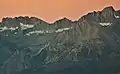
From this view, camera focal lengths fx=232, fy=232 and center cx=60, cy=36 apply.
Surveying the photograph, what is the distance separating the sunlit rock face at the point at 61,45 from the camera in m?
1.66

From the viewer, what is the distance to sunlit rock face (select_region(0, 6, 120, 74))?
1658 mm

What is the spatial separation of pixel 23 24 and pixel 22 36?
0.09 metres

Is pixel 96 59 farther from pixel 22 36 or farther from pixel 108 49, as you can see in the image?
pixel 22 36

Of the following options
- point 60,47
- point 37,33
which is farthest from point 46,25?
point 60,47

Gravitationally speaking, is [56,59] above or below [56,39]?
below

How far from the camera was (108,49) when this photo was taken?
170 cm

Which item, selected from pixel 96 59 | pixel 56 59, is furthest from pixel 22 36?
pixel 96 59

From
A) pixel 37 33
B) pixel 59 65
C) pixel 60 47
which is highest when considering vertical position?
pixel 37 33

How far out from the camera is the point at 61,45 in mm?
1678

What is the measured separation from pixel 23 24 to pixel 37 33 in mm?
121

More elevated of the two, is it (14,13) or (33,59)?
(14,13)

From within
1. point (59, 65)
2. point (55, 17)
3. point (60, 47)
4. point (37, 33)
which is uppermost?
point (55, 17)

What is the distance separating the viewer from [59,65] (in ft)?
5.47

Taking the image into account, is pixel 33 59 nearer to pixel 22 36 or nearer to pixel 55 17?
pixel 22 36
